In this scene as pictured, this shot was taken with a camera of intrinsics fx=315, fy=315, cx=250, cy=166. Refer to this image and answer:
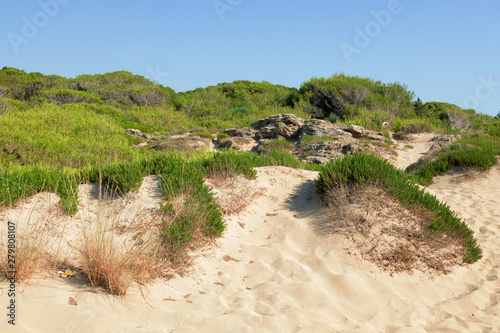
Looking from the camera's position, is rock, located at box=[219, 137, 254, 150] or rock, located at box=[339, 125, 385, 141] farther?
rock, located at box=[219, 137, 254, 150]

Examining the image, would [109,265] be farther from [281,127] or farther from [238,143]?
[281,127]

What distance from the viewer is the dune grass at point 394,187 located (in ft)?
16.8

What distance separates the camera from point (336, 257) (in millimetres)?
4824

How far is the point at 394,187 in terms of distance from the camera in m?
5.65

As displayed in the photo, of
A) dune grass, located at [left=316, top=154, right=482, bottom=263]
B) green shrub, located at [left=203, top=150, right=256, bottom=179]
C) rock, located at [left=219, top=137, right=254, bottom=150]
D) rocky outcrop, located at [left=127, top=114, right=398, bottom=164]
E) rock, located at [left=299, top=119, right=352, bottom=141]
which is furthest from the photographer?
rock, located at [left=219, top=137, right=254, bottom=150]

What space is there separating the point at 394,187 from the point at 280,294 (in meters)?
3.08

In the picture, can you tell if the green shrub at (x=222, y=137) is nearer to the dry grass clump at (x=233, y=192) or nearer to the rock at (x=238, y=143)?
the rock at (x=238, y=143)

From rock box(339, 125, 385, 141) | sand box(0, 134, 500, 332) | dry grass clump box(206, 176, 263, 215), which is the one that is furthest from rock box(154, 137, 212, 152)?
rock box(339, 125, 385, 141)

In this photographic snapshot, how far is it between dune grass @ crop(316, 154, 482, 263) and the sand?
39 cm

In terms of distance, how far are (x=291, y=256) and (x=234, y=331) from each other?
215 cm

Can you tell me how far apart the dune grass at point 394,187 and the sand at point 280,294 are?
15.5 inches

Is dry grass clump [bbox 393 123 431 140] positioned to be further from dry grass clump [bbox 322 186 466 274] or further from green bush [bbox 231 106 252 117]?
dry grass clump [bbox 322 186 466 274]

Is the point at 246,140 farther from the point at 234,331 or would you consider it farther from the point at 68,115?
the point at 234,331

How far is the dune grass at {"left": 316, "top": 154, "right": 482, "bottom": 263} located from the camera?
511cm
